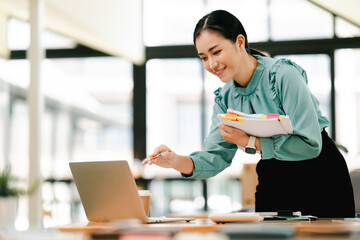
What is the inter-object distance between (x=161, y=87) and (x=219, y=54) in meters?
4.08

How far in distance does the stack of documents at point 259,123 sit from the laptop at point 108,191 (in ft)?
1.09

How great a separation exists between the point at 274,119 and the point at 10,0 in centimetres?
396

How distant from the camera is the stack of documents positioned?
160 centimetres

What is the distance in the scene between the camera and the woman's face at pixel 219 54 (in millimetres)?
1882

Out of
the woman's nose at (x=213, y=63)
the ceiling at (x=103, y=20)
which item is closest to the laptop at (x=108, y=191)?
the woman's nose at (x=213, y=63)

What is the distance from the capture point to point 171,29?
5957 millimetres

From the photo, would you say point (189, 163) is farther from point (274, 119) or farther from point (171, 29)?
point (171, 29)

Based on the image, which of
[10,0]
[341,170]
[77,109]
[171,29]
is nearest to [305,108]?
[341,170]

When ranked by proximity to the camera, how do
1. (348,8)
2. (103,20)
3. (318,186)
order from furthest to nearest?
(348,8)
(103,20)
(318,186)

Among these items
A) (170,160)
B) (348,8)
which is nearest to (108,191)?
(170,160)

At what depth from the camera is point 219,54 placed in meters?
1.89

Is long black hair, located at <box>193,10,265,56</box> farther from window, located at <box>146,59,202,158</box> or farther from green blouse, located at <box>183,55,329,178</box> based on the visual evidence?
window, located at <box>146,59,202,158</box>

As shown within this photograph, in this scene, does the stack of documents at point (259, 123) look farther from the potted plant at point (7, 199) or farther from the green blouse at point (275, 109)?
the potted plant at point (7, 199)

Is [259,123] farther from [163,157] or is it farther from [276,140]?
[163,157]
